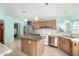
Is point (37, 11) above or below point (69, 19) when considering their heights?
above

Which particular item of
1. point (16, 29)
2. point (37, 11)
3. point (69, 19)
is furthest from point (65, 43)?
point (16, 29)

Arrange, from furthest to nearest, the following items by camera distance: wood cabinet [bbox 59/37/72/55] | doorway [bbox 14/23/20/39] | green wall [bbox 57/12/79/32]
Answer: wood cabinet [bbox 59/37/72/55] < doorway [bbox 14/23/20/39] < green wall [bbox 57/12/79/32]

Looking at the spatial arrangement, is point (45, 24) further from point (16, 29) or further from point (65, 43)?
point (65, 43)

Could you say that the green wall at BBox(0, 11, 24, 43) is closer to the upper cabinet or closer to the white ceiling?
the white ceiling

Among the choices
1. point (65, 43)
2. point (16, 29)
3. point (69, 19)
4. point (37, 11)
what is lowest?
point (65, 43)

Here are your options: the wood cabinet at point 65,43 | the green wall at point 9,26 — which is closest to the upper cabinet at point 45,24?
the green wall at point 9,26

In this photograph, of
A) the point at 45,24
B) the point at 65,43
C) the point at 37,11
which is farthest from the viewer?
the point at 65,43

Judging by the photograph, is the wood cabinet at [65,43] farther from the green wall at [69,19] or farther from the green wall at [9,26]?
the green wall at [9,26]

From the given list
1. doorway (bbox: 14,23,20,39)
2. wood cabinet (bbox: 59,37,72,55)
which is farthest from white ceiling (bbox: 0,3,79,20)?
wood cabinet (bbox: 59,37,72,55)

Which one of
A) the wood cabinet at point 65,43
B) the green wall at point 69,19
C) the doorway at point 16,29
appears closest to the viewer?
the green wall at point 69,19

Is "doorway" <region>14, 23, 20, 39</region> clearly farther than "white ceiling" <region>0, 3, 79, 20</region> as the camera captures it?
Yes

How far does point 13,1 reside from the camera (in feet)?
5.65

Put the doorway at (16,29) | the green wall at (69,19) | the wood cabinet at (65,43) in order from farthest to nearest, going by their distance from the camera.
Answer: the wood cabinet at (65,43) → the doorway at (16,29) → the green wall at (69,19)

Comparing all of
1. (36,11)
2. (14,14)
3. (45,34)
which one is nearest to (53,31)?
(45,34)
